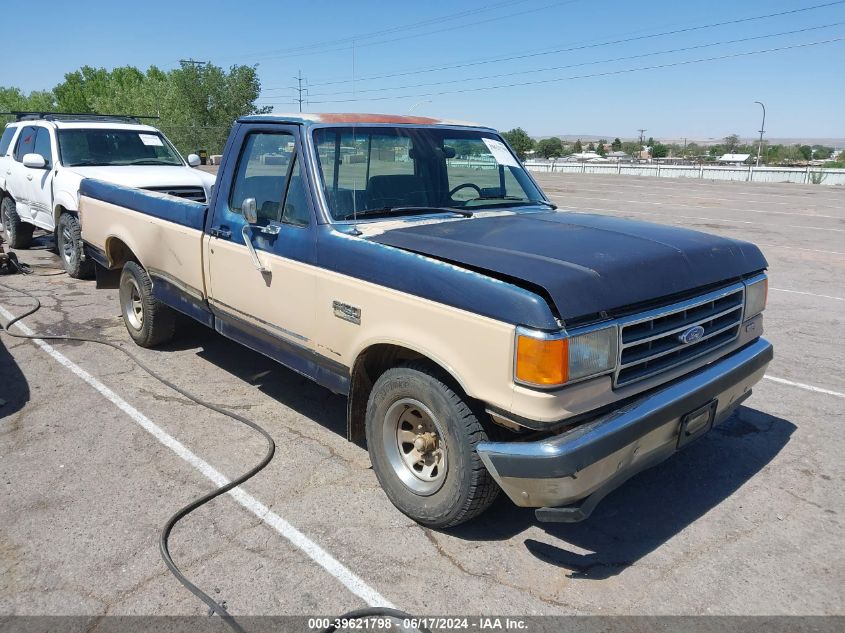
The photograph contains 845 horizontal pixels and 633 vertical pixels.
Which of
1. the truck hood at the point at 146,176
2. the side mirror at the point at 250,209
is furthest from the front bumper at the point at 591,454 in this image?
the truck hood at the point at 146,176

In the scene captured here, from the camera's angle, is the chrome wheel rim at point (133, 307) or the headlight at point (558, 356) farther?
the chrome wheel rim at point (133, 307)

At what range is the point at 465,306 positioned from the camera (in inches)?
116

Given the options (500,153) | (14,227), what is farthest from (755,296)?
(14,227)

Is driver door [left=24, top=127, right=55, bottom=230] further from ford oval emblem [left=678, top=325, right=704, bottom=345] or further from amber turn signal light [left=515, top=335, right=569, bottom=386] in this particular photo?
ford oval emblem [left=678, top=325, right=704, bottom=345]

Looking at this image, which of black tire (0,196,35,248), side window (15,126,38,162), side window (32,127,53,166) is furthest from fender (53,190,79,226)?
black tire (0,196,35,248)

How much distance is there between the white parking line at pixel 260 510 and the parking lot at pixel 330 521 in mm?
13

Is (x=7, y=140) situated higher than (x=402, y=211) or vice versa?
(x=7, y=140)

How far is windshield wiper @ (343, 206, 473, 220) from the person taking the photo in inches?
155

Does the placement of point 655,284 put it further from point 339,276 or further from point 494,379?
point 339,276

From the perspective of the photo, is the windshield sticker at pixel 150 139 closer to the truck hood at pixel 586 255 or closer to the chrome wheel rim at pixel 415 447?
the truck hood at pixel 586 255

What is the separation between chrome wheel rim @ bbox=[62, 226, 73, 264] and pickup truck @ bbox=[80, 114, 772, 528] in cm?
488

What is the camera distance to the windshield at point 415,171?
4047mm

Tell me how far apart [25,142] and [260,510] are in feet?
30.8

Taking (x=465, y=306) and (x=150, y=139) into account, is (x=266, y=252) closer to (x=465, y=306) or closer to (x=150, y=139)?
(x=465, y=306)
